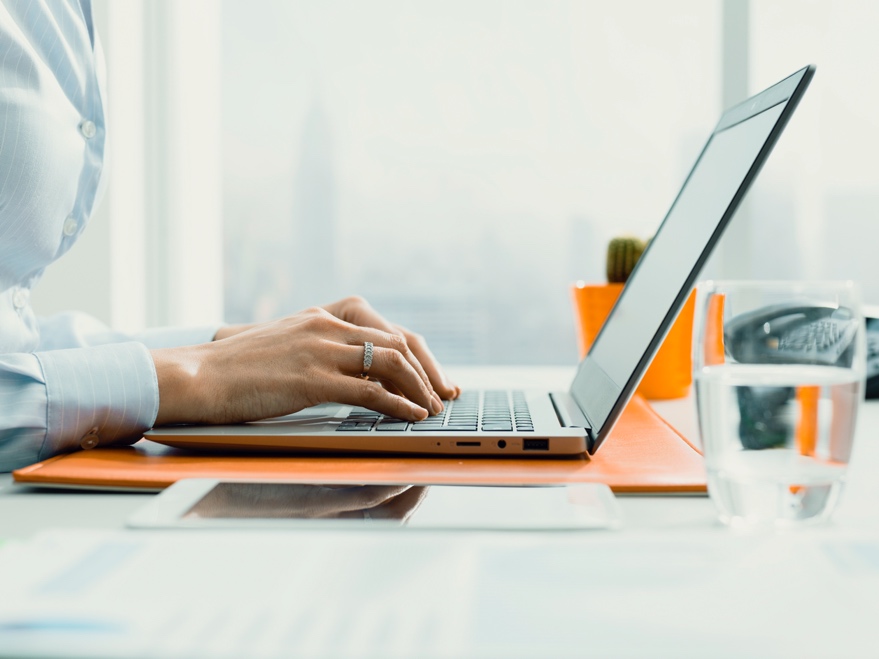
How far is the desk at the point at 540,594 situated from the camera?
0.83ft

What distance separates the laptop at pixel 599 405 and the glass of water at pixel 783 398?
124mm

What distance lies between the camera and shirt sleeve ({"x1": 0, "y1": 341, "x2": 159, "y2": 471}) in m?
Answer: 0.58

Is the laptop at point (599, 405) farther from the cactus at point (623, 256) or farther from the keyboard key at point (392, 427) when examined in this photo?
the cactus at point (623, 256)

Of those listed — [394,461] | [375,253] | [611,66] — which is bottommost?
[394,461]

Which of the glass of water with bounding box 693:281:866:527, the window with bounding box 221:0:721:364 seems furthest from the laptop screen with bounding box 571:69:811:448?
the window with bounding box 221:0:721:364

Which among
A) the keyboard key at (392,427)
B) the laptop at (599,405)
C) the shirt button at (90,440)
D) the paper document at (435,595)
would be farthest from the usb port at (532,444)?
the shirt button at (90,440)

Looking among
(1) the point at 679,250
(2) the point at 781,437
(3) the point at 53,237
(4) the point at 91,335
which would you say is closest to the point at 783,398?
(2) the point at 781,437

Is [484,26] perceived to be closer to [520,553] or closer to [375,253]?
[375,253]

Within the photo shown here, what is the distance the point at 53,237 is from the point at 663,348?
0.75 m

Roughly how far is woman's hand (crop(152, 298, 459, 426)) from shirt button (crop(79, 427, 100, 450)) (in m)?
0.05

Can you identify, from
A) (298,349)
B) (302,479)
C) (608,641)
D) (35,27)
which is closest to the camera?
(608,641)

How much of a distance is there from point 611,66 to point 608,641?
5.00 feet

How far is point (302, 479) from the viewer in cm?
50

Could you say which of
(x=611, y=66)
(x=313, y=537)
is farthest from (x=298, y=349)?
(x=611, y=66)
